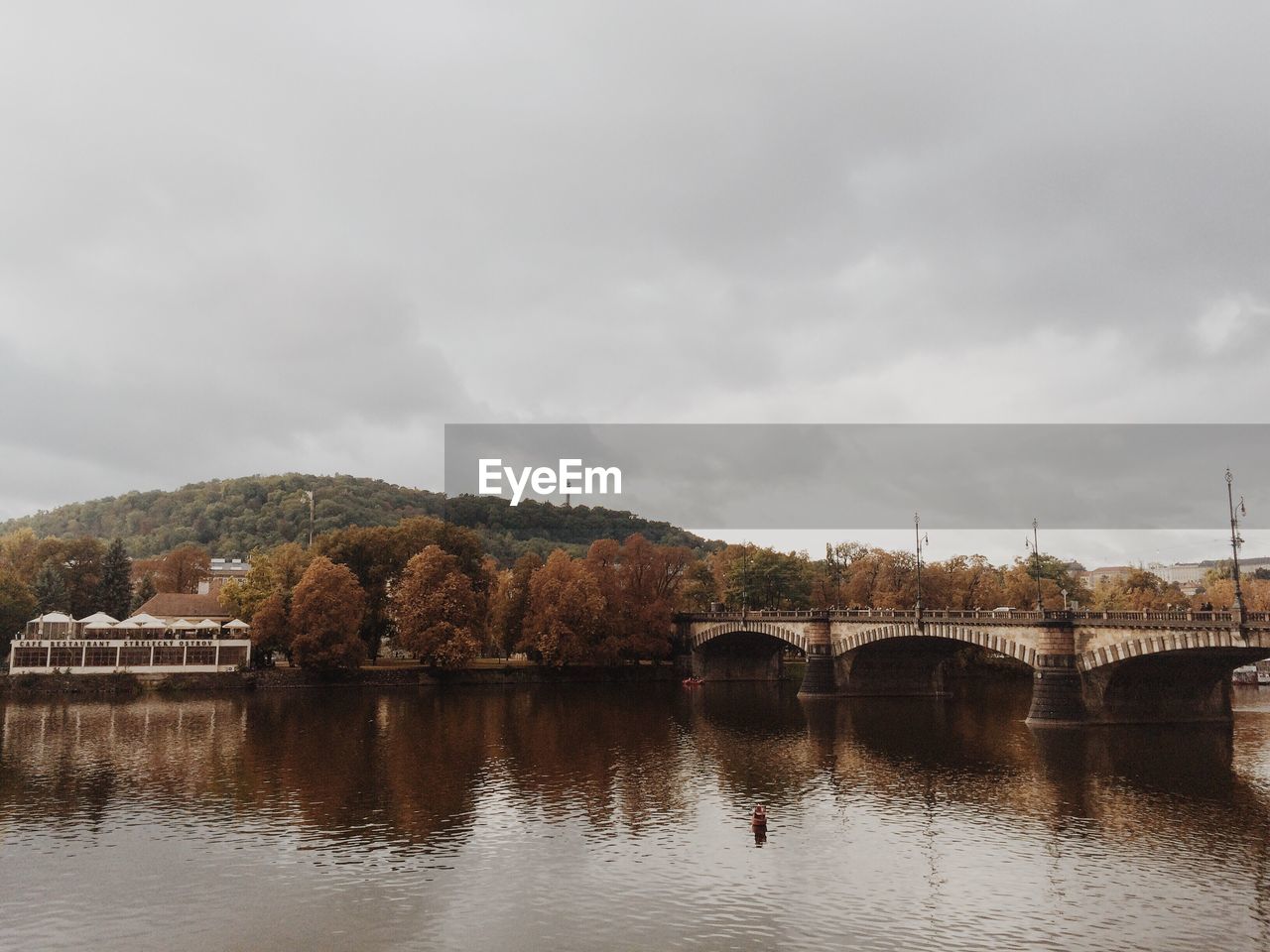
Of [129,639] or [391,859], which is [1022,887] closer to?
[391,859]

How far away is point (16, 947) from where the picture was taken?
2531 cm

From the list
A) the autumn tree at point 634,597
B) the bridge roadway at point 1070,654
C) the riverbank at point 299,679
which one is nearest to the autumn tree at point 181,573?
the riverbank at point 299,679

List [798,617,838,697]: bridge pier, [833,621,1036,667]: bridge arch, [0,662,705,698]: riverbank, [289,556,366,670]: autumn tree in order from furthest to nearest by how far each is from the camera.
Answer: [289,556,366,670]: autumn tree → [798,617,838,697]: bridge pier → [0,662,705,698]: riverbank → [833,621,1036,667]: bridge arch

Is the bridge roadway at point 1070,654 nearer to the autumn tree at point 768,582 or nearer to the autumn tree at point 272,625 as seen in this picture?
the autumn tree at point 768,582

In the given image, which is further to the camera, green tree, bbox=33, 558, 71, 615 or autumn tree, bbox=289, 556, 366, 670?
green tree, bbox=33, 558, 71, 615

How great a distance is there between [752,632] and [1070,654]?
1730 inches

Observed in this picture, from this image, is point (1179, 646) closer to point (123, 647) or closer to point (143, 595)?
point (123, 647)

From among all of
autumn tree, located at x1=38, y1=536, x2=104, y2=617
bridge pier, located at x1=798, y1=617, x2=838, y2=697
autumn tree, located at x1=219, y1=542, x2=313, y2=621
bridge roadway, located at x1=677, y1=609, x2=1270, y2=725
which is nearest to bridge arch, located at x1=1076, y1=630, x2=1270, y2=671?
bridge roadway, located at x1=677, y1=609, x2=1270, y2=725

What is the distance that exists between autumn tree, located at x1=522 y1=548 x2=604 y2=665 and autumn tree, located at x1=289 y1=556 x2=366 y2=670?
1966 centimetres

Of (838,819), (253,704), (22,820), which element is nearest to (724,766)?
(838,819)

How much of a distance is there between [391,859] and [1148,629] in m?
48.7

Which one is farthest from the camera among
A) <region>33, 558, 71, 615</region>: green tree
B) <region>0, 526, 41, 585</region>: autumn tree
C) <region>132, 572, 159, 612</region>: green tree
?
<region>0, 526, 41, 585</region>: autumn tree

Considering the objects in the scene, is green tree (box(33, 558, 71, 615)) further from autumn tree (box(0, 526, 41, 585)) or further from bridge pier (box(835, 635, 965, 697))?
bridge pier (box(835, 635, 965, 697))

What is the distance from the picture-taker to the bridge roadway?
189 ft
